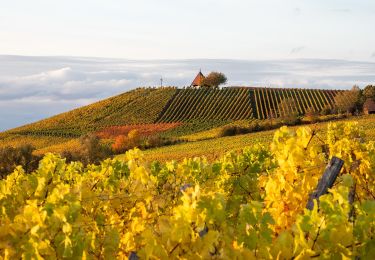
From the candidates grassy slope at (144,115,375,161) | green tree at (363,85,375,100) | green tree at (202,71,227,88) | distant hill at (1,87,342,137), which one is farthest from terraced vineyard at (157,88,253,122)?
grassy slope at (144,115,375,161)

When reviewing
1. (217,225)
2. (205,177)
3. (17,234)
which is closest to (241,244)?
(217,225)

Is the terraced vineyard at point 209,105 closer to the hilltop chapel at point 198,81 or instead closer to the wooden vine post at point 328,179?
the hilltop chapel at point 198,81

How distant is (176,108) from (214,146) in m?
34.1

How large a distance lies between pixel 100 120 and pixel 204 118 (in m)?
16.3

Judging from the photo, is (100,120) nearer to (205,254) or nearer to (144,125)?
(144,125)

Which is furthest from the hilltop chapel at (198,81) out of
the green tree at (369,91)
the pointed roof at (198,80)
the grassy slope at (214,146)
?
the grassy slope at (214,146)

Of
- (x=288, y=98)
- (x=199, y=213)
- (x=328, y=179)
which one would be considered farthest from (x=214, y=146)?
(x=199, y=213)

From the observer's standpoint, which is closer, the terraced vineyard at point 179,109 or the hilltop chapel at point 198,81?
the terraced vineyard at point 179,109

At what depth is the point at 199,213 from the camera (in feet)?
12.1

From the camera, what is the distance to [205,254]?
3.34 m

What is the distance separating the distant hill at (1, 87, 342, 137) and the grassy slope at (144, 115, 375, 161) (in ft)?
74.7

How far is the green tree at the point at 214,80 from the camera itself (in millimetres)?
97875

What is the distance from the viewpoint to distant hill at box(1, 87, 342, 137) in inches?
3046

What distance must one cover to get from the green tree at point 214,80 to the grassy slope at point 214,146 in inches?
1759
